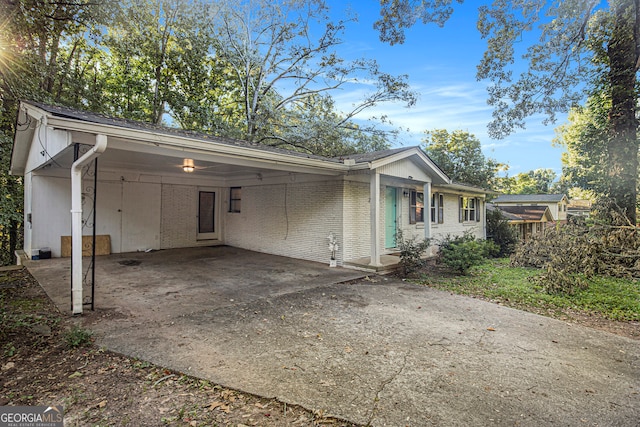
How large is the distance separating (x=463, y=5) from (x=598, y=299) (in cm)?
820

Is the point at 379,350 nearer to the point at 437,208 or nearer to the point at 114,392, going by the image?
the point at 114,392

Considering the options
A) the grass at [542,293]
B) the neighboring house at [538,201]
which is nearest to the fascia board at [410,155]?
the grass at [542,293]

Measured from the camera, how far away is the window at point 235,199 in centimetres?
1197

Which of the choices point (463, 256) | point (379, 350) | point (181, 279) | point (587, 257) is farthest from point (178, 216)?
point (587, 257)

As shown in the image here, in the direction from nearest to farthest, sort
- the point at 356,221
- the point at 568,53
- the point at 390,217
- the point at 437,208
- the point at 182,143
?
the point at 182,143, the point at 356,221, the point at 568,53, the point at 390,217, the point at 437,208

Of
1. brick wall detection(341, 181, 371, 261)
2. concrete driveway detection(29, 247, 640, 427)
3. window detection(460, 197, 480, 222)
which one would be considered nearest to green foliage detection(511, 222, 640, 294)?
concrete driveway detection(29, 247, 640, 427)

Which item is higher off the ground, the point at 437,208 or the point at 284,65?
the point at 284,65

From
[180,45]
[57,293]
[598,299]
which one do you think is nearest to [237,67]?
[180,45]

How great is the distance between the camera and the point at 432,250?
12.2 meters

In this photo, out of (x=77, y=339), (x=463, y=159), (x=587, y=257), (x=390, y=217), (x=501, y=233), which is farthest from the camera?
(x=463, y=159)

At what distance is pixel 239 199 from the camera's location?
1197 centimetres

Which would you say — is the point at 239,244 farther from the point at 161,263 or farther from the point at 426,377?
the point at 426,377

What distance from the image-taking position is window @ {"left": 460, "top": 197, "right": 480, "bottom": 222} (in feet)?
47.5

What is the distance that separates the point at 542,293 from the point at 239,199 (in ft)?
31.6
